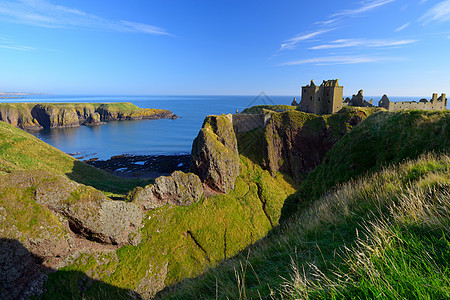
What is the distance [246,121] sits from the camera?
213ft

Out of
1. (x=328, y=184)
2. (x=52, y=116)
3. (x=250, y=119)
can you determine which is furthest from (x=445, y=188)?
(x=52, y=116)

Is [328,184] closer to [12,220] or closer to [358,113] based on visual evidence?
[12,220]

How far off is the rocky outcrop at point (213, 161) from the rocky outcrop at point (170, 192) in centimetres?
776

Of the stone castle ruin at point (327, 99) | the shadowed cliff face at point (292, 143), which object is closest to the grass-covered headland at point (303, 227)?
the shadowed cliff face at point (292, 143)

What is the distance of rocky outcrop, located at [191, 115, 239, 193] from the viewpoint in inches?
1676

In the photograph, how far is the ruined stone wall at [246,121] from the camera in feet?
210

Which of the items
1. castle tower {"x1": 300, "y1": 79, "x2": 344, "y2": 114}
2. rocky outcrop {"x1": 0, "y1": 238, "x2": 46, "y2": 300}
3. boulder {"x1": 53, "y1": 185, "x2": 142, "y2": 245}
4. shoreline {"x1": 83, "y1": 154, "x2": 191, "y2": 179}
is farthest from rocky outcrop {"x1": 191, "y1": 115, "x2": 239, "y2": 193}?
castle tower {"x1": 300, "y1": 79, "x2": 344, "y2": 114}

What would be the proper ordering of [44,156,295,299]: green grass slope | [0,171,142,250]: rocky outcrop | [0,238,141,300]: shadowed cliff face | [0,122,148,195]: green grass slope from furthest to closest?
[0,122,148,195]: green grass slope → [44,156,295,299]: green grass slope → [0,171,142,250]: rocky outcrop → [0,238,141,300]: shadowed cliff face

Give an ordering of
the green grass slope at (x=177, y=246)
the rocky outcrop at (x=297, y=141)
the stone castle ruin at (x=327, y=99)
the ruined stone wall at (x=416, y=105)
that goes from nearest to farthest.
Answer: the green grass slope at (x=177, y=246)
the ruined stone wall at (x=416, y=105)
the rocky outcrop at (x=297, y=141)
the stone castle ruin at (x=327, y=99)

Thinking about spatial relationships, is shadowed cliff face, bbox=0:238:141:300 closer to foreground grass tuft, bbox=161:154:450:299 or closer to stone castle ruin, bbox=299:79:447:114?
foreground grass tuft, bbox=161:154:450:299

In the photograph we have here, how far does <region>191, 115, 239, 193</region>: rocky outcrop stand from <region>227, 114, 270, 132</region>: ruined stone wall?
18049 mm

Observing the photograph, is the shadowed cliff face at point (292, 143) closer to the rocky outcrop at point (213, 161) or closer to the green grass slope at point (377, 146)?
the rocky outcrop at point (213, 161)

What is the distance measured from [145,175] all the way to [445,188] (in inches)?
2988

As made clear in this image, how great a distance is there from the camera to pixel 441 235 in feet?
10.5
